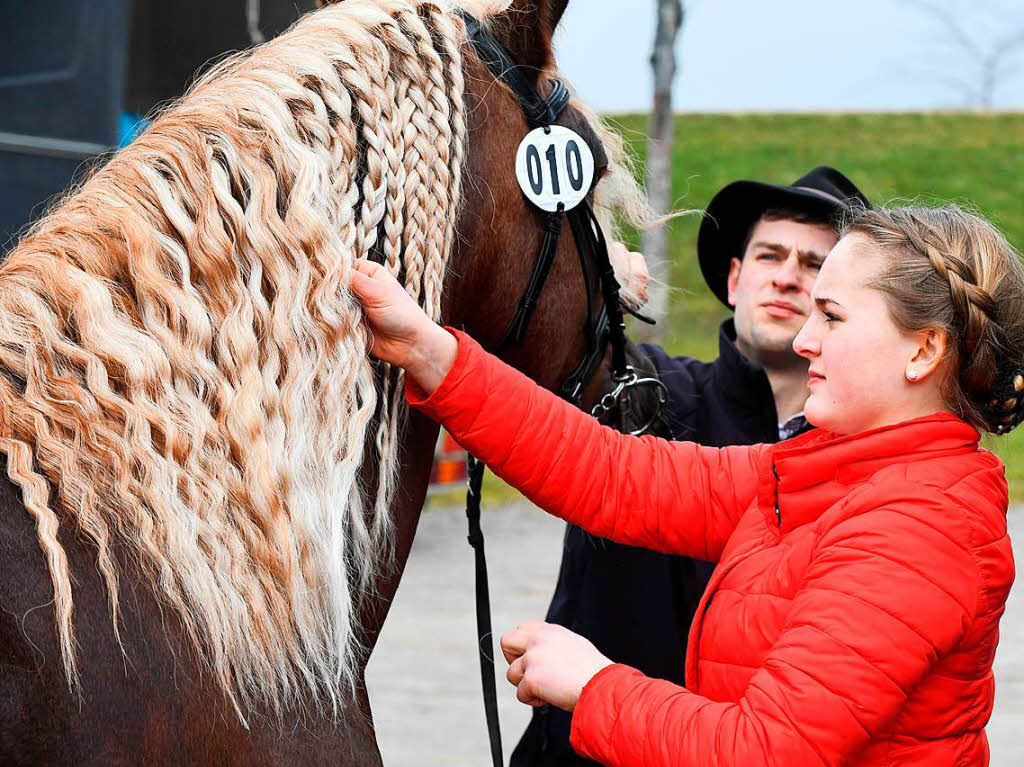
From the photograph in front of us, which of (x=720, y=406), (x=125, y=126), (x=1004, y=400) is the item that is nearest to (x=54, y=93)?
(x=125, y=126)

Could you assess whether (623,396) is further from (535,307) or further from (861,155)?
(861,155)

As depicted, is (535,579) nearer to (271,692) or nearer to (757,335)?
(757,335)

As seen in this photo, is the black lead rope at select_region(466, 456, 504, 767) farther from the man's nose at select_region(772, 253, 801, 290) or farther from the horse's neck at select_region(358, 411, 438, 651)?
the man's nose at select_region(772, 253, 801, 290)

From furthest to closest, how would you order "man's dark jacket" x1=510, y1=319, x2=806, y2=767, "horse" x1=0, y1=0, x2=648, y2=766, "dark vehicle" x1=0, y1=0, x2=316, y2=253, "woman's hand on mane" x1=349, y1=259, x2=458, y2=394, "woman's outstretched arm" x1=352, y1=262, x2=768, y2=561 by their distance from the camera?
"dark vehicle" x1=0, y1=0, x2=316, y2=253, "man's dark jacket" x1=510, y1=319, x2=806, y2=767, "woman's outstretched arm" x1=352, y1=262, x2=768, y2=561, "woman's hand on mane" x1=349, y1=259, x2=458, y2=394, "horse" x1=0, y1=0, x2=648, y2=766

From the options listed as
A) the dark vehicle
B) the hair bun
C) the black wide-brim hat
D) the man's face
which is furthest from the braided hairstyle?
the dark vehicle

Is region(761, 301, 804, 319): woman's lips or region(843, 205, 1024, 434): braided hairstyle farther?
region(761, 301, 804, 319): woman's lips

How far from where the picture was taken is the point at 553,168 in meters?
1.78

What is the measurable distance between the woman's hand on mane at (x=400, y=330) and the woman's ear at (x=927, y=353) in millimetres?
631

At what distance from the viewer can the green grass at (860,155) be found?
18344 millimetres

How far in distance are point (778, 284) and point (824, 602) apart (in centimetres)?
129

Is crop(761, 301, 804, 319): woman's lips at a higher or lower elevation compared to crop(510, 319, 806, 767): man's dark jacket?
higher

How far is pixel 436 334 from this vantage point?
156cm

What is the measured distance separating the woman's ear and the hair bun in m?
0.09

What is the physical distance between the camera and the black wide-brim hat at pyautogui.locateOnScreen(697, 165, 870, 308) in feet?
8.37
